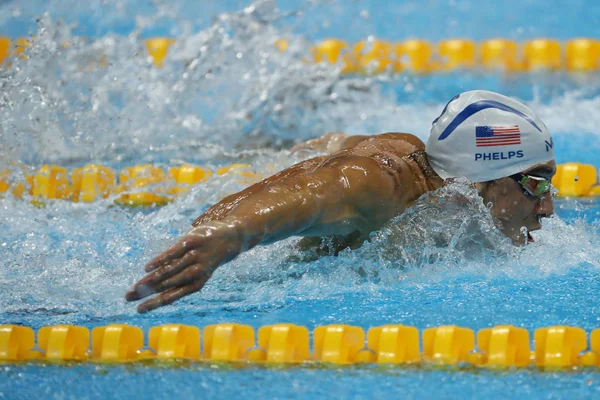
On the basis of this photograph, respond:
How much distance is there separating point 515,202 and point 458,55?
13.5ft

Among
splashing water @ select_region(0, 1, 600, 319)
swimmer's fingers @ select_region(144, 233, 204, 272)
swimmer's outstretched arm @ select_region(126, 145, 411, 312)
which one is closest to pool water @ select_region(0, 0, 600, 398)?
splashing water @ select_region(0, 1, 600, 319)

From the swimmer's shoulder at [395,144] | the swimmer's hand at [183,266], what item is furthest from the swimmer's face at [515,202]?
the swimmer's hand at [183,266]

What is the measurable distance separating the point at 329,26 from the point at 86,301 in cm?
548

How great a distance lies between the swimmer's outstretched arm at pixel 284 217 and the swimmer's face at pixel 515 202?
31 cm

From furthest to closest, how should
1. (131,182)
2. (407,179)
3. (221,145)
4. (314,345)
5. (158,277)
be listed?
(221,145) < (131,182) < (407,179) < (314,345) < (158,277)

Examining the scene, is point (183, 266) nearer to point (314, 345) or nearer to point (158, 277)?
point (158, 277)

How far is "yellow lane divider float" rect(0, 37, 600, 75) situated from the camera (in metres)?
6.50

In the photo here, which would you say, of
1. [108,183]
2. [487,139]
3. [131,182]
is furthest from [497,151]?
[108,183]

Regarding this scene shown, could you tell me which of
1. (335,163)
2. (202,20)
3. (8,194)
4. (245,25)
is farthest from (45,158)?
(202,20)

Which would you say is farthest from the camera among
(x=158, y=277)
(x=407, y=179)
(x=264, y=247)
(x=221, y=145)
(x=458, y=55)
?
(x=458, y=55)

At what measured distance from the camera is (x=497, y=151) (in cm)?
264

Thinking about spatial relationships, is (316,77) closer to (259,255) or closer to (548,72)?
(548,72)

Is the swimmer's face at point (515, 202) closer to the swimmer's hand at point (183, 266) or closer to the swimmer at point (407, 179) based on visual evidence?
the swimmer at point (407, 179)

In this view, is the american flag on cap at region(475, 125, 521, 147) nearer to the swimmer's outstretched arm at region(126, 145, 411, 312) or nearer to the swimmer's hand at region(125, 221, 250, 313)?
the swimmer's outstretched arm at region(126, 145, 411, 312)
